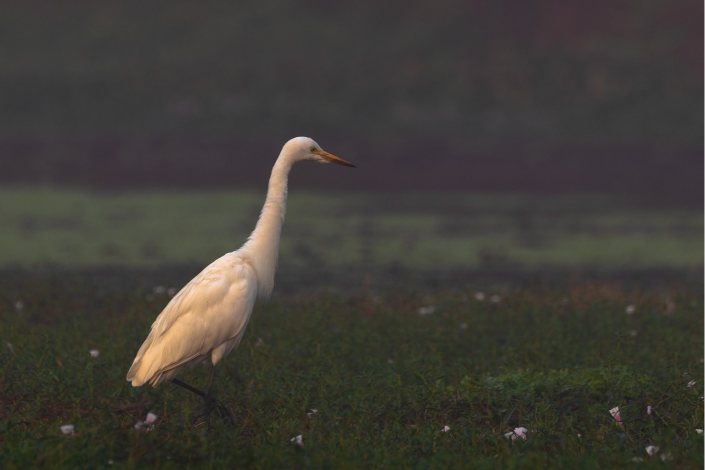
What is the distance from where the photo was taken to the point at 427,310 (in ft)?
35.7

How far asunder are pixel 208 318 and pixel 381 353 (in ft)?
6.54

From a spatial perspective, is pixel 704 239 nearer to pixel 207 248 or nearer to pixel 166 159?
pixel 207 248

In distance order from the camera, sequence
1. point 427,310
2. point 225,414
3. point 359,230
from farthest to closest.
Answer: point 359,230
point 427,310
point 225,414

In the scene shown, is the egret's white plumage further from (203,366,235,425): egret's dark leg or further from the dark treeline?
the dark treeline

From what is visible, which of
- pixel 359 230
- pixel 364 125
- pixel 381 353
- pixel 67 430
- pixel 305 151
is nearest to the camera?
pixel 67 430

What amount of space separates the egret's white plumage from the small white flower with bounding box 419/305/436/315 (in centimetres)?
313

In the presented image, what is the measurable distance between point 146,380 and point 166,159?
19.2 metres

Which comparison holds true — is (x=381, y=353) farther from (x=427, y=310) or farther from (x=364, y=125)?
(x=364, y=125)

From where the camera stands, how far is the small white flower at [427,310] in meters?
10.7

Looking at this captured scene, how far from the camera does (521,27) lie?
31.8 m

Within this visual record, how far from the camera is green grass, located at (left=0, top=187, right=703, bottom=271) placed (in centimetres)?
1548

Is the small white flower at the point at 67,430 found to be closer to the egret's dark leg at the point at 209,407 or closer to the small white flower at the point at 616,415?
the egret's dark leg at the point at 209,407

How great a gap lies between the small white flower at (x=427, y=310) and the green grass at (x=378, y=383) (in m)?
0.09

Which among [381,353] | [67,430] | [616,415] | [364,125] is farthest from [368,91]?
[67,430]
